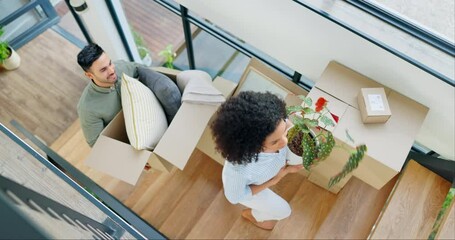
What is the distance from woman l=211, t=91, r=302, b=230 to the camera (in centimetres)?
152

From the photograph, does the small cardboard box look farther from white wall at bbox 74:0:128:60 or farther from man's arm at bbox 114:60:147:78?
white wall at bbox 74:0:128:60

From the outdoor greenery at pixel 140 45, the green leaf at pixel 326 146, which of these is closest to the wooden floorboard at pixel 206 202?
the green leaf at pixel 326 146

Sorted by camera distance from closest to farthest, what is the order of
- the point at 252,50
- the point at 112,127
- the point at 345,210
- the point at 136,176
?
the point at 136,176 < the point at 112,127 < the point at 345,210 < the point at 252,50

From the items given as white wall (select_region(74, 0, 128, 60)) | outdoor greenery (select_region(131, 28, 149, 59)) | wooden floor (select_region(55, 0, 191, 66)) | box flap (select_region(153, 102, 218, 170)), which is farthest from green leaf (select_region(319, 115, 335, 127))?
outdoor greenery (select_region(131, 28, 149, 59))

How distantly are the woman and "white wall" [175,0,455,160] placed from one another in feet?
2.09

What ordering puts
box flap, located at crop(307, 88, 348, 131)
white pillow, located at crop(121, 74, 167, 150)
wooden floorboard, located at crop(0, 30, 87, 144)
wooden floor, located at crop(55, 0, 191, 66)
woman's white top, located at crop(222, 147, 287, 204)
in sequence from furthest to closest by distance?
wooden floorboard, located at crop(0, 30, 87, 144) → wooden floor, located at crop(55, 0, 191, 66) → white pillow, located at crop(121, 74, 167, 150) → box flap, located at crop(307, 88, 348, 131) → woman's white top, located at crop(222, 147, 287, 204)

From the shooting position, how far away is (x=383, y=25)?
1.92 metres

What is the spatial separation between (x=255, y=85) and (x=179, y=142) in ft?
2.13

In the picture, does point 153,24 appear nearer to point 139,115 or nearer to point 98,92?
point 98,92

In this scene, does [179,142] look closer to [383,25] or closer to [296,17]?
[296,17]

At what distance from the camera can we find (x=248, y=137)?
1528 mm

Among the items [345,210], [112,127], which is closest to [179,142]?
[112,127]

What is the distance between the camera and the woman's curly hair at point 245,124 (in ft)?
4.96

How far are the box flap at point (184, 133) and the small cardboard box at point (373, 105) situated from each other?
845mm
